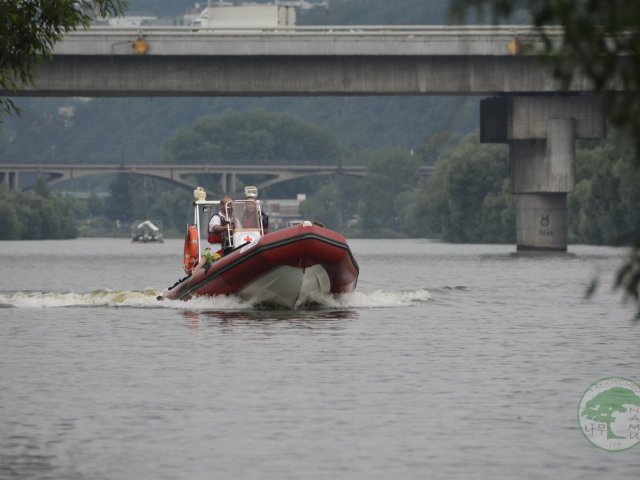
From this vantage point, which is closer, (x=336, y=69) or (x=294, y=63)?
(x=336, y=69)

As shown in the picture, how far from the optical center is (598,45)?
10.6 m

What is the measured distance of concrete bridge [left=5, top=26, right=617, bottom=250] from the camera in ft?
255

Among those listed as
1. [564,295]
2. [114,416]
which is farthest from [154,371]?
[564,295]

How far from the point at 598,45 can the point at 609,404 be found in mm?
9054

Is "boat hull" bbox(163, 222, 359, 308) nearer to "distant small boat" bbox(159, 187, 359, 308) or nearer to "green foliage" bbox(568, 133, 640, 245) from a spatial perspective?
"distant small boat" bbox(159, 187, 359, 308)

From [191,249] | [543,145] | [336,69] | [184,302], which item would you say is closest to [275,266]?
[191,249]

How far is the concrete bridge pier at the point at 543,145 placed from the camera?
82.6 meters

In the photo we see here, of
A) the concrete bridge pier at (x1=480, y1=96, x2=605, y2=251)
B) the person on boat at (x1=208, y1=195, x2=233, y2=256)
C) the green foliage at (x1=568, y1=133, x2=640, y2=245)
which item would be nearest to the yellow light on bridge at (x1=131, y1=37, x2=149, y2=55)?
the concrete bridge pier at (x1=480, y1=96, x2=605, y2=251)

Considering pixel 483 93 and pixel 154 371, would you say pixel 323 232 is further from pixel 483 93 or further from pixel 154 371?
pixel 483 93

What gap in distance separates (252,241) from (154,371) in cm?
1001

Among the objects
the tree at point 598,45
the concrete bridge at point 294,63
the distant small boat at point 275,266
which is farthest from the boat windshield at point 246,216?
the concrete bridge at point 294,63

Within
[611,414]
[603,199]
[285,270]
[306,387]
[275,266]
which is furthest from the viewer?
[603,199]

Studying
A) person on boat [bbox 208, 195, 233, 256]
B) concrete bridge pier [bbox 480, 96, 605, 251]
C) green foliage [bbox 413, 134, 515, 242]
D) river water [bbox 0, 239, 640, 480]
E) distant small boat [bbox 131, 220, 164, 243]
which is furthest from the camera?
distant small boat [bbox 131, 220, 164, 243]

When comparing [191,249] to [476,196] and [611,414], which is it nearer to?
[611,414]
